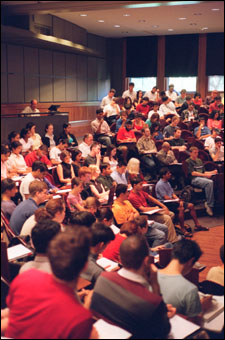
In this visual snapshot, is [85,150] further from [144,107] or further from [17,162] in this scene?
[144,107]

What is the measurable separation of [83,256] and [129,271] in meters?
0.53

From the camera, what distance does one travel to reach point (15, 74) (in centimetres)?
913

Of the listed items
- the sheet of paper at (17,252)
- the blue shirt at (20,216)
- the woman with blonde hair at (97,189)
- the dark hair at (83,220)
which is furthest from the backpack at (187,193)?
the sheet of paper at (17,252)

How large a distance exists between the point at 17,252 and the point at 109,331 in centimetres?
127

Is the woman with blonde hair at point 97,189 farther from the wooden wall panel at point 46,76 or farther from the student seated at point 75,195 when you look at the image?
the wooden wall panel at point 46,76

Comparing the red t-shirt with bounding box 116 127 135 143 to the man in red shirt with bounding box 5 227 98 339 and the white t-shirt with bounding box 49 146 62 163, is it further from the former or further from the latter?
the man in red shirt with bounding box 5 227 98 339

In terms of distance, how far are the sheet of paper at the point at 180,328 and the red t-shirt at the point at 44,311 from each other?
681 mm

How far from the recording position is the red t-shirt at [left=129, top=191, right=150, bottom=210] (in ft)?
16.4

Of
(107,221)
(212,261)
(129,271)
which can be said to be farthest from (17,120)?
(129,271)

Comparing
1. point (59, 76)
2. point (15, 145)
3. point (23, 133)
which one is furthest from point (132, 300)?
point (59, 76)

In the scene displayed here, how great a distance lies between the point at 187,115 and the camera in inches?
374

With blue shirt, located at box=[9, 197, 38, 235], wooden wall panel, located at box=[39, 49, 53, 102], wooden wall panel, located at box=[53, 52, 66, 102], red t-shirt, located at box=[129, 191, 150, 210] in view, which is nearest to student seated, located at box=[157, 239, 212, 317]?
blue shirt, located at box=[9, 197, 38, 235]

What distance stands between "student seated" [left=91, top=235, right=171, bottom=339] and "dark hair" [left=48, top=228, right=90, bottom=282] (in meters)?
0.48

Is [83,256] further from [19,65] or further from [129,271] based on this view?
[19,65]
